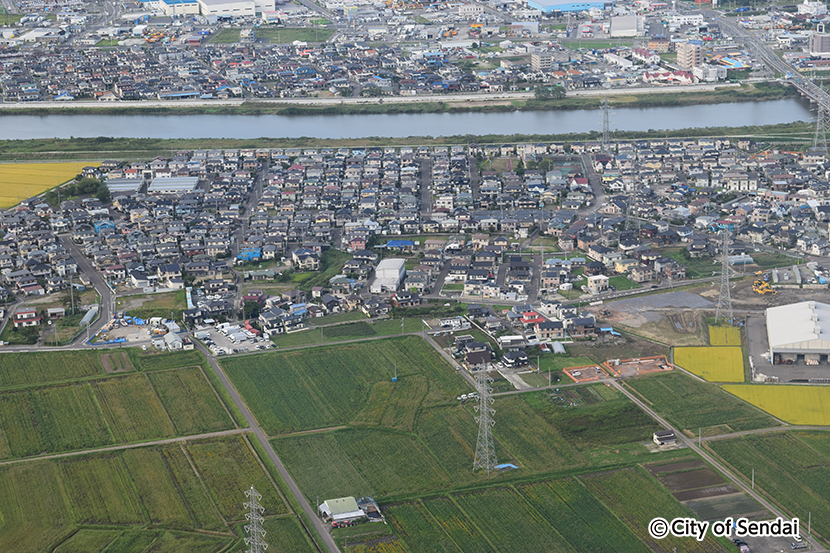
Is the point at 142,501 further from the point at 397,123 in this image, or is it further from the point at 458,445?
the point at 397,123

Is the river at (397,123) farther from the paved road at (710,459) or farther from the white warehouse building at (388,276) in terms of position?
the paved road at (710,459)

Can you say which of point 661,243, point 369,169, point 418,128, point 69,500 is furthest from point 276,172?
point 69,500

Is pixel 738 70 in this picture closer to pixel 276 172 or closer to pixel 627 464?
pixel 276 172

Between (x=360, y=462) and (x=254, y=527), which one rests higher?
(x=254, y=527)

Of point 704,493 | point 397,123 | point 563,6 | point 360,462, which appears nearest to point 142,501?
point 360,462

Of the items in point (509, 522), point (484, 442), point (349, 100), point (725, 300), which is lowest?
point (509, 522)

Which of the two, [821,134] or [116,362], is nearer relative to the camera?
[116,362]

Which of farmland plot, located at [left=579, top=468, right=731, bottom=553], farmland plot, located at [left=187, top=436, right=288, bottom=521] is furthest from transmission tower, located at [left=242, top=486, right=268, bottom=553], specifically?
farmland plot, located at [left=579, top=468, right=731, bottom=553]

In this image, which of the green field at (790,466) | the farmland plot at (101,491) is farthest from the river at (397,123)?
the farmland plot at (101,491)
